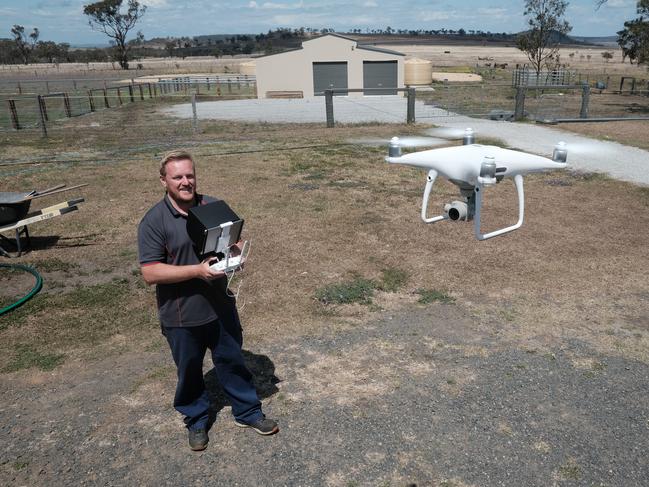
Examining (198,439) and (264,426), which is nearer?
(198,439)

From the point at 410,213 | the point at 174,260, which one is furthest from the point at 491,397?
the point at 410,213

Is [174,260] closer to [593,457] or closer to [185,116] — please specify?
[593,457]

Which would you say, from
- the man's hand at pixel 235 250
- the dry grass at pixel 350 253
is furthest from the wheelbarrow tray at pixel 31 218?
the man's hand at pixel 235 250

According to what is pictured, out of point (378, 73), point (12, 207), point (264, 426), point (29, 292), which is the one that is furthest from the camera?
point (378, 73)

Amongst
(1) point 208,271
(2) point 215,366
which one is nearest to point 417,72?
(2) point 215,366

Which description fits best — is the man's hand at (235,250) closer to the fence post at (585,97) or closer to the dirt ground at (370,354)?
the dirt ground at (370,354)

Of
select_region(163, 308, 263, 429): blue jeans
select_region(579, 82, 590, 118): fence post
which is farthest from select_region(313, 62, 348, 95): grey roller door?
select_region(163, 308, 263, 429): blue jeans

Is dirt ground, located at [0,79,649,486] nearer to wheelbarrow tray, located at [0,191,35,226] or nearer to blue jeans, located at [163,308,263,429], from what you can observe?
blue jeans, located at [163,308,263,429]

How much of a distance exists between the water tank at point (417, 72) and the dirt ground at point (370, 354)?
104 feet

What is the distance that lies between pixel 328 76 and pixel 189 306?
34865mm

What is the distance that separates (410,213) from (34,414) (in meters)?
6.61

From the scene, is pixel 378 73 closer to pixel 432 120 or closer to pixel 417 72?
pixel 417 72

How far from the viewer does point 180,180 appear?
3.32 metres

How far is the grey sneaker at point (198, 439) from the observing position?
3789mm
